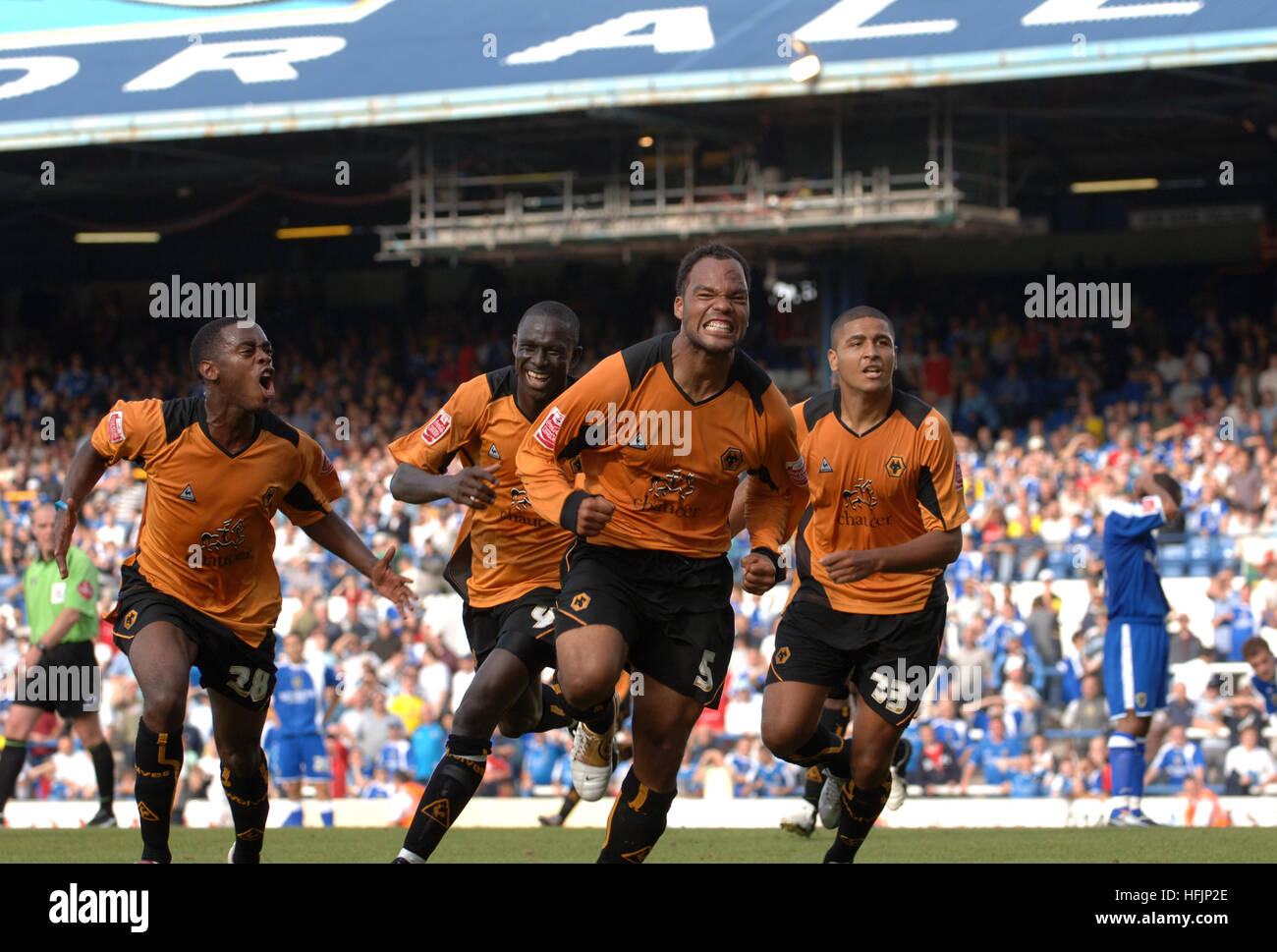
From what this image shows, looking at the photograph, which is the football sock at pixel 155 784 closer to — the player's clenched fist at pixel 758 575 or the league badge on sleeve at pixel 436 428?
the league badge on sleeve at pixel 436 428

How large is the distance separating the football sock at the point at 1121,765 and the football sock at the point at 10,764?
24.0 ft

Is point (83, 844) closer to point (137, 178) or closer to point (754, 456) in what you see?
point (754, 456)

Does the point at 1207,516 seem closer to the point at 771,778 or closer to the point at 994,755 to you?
the point at 994,755

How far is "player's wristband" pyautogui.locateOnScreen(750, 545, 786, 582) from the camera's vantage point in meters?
7.13

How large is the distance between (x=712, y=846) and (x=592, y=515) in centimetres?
475

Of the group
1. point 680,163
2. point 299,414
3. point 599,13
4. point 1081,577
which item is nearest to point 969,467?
point 1081,577

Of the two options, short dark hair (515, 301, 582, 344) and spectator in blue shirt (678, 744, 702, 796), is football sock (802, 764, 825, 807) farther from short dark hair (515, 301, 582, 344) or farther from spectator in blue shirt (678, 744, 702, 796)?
spectator in blue shirt (678, 744, 702, 796)

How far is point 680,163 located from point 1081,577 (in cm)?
802

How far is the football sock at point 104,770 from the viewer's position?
40.8ft

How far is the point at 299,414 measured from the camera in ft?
83.6

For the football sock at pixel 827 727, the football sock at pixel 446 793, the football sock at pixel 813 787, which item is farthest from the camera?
the football sock at pixel 813 787

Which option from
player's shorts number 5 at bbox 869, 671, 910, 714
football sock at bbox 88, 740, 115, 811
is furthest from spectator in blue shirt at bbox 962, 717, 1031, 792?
player's shorts number 5 at bbox 869, 671, 910, 714

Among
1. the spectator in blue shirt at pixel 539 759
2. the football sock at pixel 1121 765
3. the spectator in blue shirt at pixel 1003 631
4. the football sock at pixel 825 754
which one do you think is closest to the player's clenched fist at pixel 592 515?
the football sock at pixel 825 754

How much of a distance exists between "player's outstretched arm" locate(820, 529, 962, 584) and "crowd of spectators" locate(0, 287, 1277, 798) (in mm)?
6017
